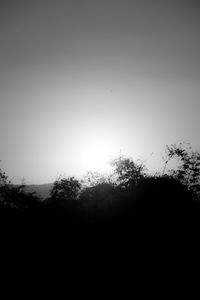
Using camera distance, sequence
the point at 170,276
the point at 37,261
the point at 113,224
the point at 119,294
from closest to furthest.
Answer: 1. the point at 119,294
2. the point at 170,276
3. the point at 37,261
4. the point at 113,224

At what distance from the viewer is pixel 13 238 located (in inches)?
1117

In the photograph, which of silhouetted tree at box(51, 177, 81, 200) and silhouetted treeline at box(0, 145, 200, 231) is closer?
silhouetted treeline at box(0, 145, 200, 231)

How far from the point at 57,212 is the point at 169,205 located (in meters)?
16.5

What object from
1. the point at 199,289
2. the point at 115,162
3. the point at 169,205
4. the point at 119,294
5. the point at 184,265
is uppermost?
the point at 115,162

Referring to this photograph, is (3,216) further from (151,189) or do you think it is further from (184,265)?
(184,265)

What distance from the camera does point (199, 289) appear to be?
20.4 meters

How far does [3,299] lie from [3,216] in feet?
63.5

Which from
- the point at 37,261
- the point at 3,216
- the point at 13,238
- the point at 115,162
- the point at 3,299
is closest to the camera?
the point at 3,299

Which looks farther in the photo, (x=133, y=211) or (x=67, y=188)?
(x=67, y=188)

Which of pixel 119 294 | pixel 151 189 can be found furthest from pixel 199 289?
pixel 151 189

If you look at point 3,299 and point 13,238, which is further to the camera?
point 13,238

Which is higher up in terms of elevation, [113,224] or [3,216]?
[113,224]

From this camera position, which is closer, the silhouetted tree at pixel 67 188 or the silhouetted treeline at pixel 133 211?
the silhouetted treeline at pixel 133 211

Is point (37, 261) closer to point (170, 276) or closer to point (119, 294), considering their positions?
point (119, 294)
